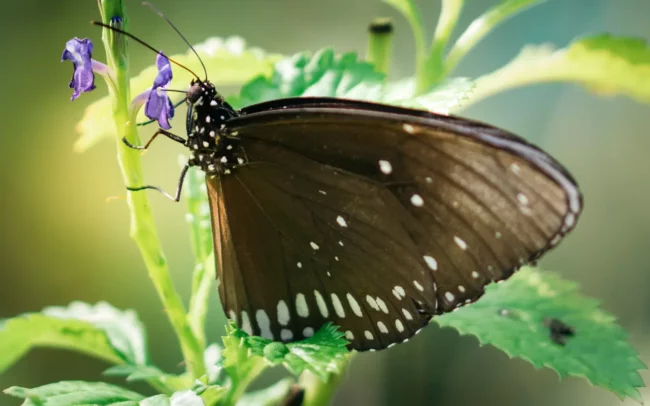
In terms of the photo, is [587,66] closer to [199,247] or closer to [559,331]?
[559,331]

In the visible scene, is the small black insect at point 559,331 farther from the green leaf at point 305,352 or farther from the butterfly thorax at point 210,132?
the butterfly thorax at point 210,132

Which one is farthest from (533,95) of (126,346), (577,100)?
(126,346)

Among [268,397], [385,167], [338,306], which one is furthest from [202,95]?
[268,397]

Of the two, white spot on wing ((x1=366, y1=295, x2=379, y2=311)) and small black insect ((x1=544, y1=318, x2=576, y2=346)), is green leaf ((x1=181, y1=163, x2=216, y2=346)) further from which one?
small black insect ((x1=544, y1=318, x2=576, y2=346))

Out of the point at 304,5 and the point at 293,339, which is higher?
the point at 304,5

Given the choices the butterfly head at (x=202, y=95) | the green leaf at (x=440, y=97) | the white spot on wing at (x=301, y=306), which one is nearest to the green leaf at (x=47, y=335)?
the white spot on wing at (x=301, y=306)

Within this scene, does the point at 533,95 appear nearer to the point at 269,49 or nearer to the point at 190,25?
the point at 269,49
